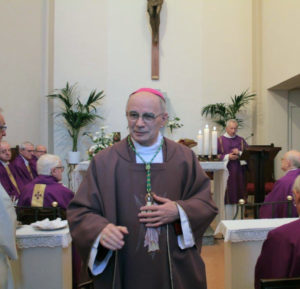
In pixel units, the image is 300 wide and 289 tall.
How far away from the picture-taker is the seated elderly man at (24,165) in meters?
5.30

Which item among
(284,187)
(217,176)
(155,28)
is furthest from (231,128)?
(155,28)

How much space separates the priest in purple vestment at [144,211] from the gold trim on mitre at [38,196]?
69.3 inches

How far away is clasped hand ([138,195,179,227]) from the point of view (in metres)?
1.48

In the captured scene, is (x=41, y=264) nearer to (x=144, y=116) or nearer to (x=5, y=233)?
(x=5, y=233)

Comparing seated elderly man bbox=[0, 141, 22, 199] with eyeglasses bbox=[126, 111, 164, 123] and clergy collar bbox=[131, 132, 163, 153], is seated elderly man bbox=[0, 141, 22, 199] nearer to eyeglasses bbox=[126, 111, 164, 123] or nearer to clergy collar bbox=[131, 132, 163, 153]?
clergy collar bbox=[131, 132, 163, 153]

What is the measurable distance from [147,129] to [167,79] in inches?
273

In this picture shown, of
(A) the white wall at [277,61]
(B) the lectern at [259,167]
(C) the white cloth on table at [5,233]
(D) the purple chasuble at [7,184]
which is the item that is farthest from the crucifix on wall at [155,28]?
(C) the white cloth on table at [5,233]

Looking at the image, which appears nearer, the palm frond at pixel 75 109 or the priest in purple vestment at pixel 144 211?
the priest in purple vestment at pixel 144 211

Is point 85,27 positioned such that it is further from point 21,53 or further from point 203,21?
point 203,21

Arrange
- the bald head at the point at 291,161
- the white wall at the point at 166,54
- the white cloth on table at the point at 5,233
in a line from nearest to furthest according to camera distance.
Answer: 1. the white cloth on table at the point at 5,233
2. the bald head at the point at 291,161
3. the white wall at the point at 166,54

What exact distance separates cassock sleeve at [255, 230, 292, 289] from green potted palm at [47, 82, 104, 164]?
21.0ft

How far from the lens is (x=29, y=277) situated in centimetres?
235

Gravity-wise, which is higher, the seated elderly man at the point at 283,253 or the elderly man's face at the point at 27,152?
the elderly man's face at the point at 27,152

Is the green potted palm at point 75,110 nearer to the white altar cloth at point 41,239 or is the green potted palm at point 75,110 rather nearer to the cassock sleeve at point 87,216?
the white altar cloth at point 41,239
